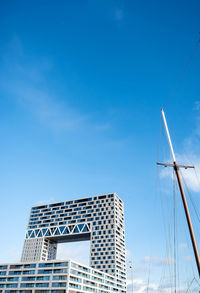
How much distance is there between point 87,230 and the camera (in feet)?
432

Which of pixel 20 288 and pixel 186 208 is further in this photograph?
pixel 20 288

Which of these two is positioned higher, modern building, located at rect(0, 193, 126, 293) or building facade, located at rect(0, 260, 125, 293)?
modern building, located at rect(0, 193, 126, 293)

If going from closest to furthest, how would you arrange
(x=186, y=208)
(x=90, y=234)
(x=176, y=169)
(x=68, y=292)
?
(x=186, y=208) < (x=176, y=169) < (x=68, y=292) < (x=90, y=234)

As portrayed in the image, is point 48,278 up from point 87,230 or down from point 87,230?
down

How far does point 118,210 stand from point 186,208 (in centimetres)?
11499

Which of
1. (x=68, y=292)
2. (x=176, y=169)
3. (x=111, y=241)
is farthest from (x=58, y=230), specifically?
(x=176, y=169)

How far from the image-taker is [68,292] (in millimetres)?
80125

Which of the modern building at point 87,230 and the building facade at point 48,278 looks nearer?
the building facade at point 48,278

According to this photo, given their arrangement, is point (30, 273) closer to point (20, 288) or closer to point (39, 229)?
point (20, 288)

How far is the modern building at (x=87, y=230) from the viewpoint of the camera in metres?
121

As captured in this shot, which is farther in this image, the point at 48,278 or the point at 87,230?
the point at 87,230

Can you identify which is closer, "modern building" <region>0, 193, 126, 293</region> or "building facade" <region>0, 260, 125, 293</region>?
"building facade" <region>0, 260, 125, 293</region>

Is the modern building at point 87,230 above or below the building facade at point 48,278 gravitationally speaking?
above

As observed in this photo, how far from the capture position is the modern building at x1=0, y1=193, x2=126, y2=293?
12069cm
